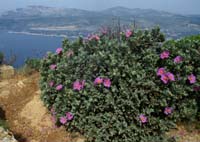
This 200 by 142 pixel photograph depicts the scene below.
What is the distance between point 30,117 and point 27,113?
6.2 inches

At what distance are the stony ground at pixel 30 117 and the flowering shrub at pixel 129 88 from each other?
0.74 ft

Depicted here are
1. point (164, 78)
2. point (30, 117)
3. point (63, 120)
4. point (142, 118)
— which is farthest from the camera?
point (30, 117)

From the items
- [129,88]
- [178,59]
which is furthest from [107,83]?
[178,59]

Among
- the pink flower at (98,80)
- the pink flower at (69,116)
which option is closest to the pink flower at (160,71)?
the pink flower at (98,80)

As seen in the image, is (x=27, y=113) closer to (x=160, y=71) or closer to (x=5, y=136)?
(x=5, y=136)

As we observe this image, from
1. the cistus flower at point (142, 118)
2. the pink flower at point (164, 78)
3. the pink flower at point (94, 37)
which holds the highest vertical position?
the pink flower at point (94, 37)

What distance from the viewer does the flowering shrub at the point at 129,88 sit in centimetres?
520

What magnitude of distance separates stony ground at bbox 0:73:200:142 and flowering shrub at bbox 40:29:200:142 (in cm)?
23

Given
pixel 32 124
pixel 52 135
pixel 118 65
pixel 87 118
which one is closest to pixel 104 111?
pixel 87 118

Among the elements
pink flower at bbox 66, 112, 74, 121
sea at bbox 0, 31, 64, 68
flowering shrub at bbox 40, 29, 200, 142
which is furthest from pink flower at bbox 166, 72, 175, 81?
sea at bbox 0, 31, 64, 68

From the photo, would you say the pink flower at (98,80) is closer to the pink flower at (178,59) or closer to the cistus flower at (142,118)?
the cistus flower at (142,118)

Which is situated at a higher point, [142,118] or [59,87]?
[59,87]

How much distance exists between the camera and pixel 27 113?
6.64 m

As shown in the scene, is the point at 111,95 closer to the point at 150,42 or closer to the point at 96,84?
the point at 96,84
